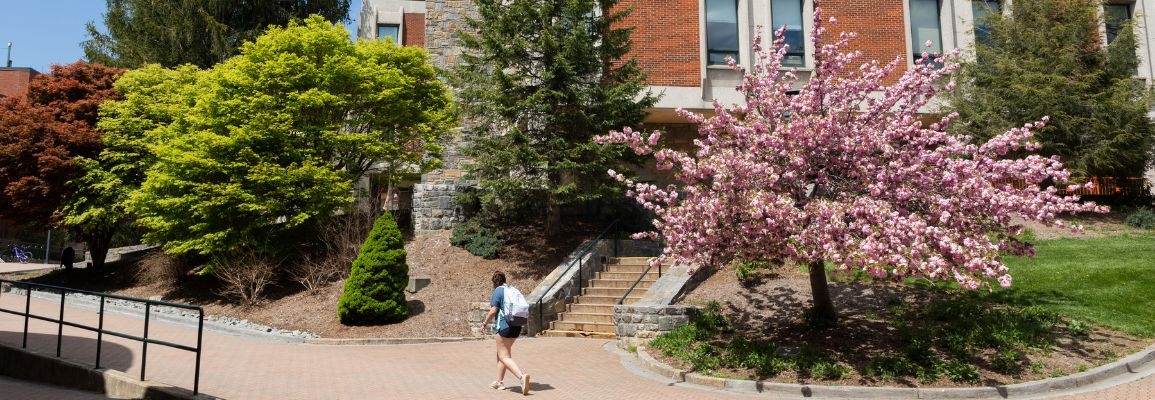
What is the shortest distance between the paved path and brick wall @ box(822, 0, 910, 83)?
1561cm

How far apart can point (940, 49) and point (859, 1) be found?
3.21m

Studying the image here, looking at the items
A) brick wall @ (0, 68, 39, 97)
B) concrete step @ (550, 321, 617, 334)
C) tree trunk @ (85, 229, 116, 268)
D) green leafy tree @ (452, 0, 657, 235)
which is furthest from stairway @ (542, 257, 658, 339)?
brick wall @ (0, 68, 39, 97)

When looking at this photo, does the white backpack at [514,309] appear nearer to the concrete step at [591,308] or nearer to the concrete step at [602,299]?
the concrete step at [591,308]

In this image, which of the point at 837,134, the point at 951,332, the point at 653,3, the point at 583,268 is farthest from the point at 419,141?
the point at 951,332

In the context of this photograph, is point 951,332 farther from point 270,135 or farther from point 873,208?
point 270,135

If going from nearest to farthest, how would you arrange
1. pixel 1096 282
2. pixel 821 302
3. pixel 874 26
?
1. pixel 821 302
2. pixel 1096 282
3. pixel 874 26

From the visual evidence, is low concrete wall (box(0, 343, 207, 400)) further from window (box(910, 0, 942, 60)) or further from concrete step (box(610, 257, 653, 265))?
window (box(910, 0, 942, 60))

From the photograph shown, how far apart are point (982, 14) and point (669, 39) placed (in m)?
11.0

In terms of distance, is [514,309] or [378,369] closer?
[514,309]

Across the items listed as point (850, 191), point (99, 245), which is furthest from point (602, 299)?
point (99, 245)

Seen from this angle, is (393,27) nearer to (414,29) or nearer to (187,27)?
(414,29)

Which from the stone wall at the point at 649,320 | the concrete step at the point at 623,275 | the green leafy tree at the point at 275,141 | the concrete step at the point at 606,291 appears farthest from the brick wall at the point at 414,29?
the stone wall at the point at 649,320

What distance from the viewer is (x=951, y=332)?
9.38m

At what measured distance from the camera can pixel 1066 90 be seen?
698 inches
